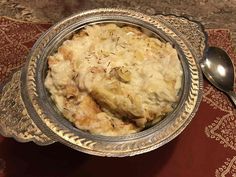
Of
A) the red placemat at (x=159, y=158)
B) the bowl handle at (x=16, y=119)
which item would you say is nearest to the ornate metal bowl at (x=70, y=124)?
the bowl handle at (x=16, y=119)

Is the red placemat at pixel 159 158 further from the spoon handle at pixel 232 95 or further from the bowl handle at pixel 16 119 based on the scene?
the bowl handle at pixel 16 119

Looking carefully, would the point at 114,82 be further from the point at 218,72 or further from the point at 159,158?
the point at 218,72

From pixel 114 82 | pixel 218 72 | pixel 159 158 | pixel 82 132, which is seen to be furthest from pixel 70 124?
pixel 218 72

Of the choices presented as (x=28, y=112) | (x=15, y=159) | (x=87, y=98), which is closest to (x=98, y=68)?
(x=87, y=98)

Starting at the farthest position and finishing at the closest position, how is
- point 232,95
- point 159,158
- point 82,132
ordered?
point 232,95 → point 159,158 → point 82,132

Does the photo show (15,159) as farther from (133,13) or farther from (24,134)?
(133,13)

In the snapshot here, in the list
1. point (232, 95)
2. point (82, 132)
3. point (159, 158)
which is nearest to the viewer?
point (82, 132)

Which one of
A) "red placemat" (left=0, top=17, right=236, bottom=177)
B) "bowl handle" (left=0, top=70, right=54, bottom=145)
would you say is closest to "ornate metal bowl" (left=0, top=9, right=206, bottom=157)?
"bowl handle" (left=0, top=70, right=54, bottom=145)
